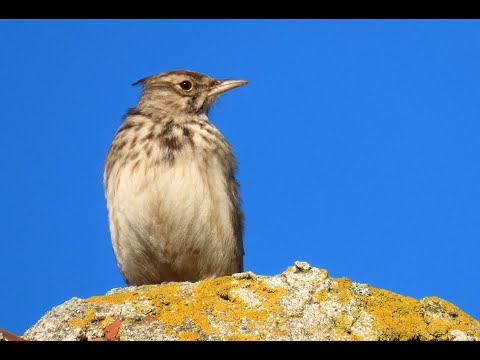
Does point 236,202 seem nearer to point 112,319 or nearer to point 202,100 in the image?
point 202,100

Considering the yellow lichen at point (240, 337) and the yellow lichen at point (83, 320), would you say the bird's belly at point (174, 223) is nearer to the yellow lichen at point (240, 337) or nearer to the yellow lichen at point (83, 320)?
the yellow lichen at point (83, 320)

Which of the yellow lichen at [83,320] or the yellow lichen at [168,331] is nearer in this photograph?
the yellow lichen at [168,331]

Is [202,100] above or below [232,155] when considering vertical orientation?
above

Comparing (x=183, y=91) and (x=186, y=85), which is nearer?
(x=183, y=91)

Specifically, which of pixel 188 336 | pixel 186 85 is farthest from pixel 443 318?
pixel 186 85

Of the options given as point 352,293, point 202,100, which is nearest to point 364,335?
point 352,293

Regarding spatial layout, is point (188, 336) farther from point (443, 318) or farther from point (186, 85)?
point (186, 85)

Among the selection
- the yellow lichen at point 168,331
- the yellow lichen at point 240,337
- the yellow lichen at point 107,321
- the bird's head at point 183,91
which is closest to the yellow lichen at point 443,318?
the yellow lichen at point 240,337
